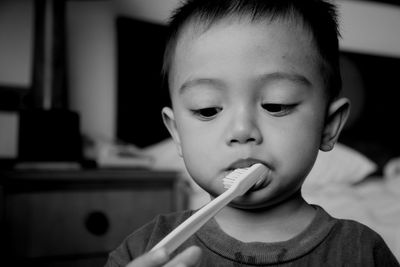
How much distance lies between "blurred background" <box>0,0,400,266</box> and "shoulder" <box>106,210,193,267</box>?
555 mm

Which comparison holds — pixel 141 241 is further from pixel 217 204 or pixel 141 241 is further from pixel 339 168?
pixel 339 168

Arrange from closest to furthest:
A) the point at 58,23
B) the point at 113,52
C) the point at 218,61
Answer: the point at 218,61 → the point at 58,23 → the point at 113,52

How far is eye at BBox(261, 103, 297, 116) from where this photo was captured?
1.46 ft

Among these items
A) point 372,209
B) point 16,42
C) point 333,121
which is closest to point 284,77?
point 333,121

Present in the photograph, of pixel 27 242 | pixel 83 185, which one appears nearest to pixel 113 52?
pixel 83 185

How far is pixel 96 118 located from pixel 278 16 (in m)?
1.31

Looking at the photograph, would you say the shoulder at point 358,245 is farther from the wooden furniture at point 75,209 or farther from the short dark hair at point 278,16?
the wooden furniture at point 75,209

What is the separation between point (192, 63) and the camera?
1.53 ft

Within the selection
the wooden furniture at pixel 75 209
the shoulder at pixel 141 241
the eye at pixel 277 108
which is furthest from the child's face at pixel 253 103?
the wooden furniture at pixel 75 209

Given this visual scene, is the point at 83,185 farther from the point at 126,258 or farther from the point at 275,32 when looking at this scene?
the point at 275,32

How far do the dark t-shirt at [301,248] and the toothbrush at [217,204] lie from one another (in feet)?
0.29

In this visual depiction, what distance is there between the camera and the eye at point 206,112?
46 centimetres

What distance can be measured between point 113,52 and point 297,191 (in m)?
1.35

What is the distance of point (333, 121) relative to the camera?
524 millimetres
